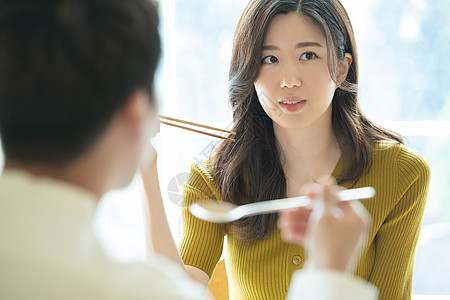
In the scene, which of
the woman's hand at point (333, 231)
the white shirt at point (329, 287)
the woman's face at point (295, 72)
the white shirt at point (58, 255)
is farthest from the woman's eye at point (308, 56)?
the white shirt at point (58, 255)

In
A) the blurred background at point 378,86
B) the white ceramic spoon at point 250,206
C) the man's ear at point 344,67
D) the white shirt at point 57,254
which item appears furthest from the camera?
the blurred background at point 378,86

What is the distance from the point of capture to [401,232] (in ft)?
5.54

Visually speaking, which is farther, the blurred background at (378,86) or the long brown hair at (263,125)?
the blurred background at (378,86)

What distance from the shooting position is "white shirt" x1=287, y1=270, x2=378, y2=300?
2.50ft

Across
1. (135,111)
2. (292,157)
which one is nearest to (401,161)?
(292,157)

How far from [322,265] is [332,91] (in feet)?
3.18

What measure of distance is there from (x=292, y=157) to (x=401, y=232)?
380 mm

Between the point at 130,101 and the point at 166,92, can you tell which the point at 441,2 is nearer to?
the point at 166,92

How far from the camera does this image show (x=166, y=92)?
12.3ft

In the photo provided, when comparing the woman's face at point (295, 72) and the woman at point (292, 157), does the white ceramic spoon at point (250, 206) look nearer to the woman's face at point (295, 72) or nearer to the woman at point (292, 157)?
the woman at point (292, 157)

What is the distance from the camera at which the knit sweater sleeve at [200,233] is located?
1.71m

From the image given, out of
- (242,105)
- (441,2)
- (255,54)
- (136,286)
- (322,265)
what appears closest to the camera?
(136,286)

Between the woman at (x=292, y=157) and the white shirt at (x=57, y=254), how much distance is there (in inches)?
35.8

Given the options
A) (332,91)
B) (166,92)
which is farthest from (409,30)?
(332,91)
